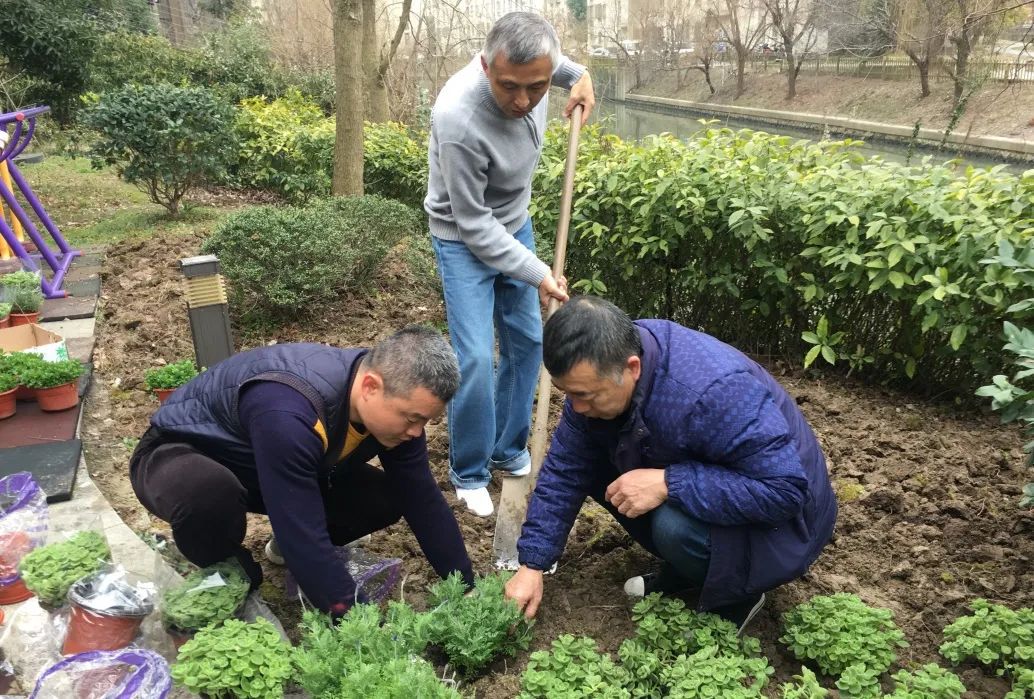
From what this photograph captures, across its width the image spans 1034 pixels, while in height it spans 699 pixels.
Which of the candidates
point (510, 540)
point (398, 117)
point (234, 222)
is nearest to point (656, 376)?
point (510, 540)

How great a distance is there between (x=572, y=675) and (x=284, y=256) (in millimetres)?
3744

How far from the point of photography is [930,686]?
76.2 inches

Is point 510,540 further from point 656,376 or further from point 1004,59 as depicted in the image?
point 1004,59

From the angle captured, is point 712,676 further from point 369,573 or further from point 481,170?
point 481,170

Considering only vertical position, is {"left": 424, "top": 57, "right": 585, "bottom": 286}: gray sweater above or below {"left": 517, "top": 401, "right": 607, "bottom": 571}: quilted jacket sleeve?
above

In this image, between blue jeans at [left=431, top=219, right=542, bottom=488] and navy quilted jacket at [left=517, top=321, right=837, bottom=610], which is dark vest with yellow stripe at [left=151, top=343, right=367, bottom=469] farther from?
blue jeans at [left=431, top=219, right=542, bottom=488]

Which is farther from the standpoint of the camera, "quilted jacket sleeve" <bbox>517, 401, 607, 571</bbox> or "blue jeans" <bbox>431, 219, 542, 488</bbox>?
"blue jeans" <bbox>431, 219, 542, 488</bbox>

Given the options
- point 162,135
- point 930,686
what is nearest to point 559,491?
point 930,686

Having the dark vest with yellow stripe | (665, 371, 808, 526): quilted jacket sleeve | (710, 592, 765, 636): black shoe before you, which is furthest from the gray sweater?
(710, 592, 765, 636): black shoe

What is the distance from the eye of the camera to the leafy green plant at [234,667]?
1751mm

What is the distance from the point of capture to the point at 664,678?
78.9 inches

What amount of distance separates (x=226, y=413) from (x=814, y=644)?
5.95 feet

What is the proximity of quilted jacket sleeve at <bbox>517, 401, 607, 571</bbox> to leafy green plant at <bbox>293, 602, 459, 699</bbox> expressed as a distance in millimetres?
446

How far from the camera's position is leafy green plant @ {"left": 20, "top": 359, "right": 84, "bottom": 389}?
3641 mm
